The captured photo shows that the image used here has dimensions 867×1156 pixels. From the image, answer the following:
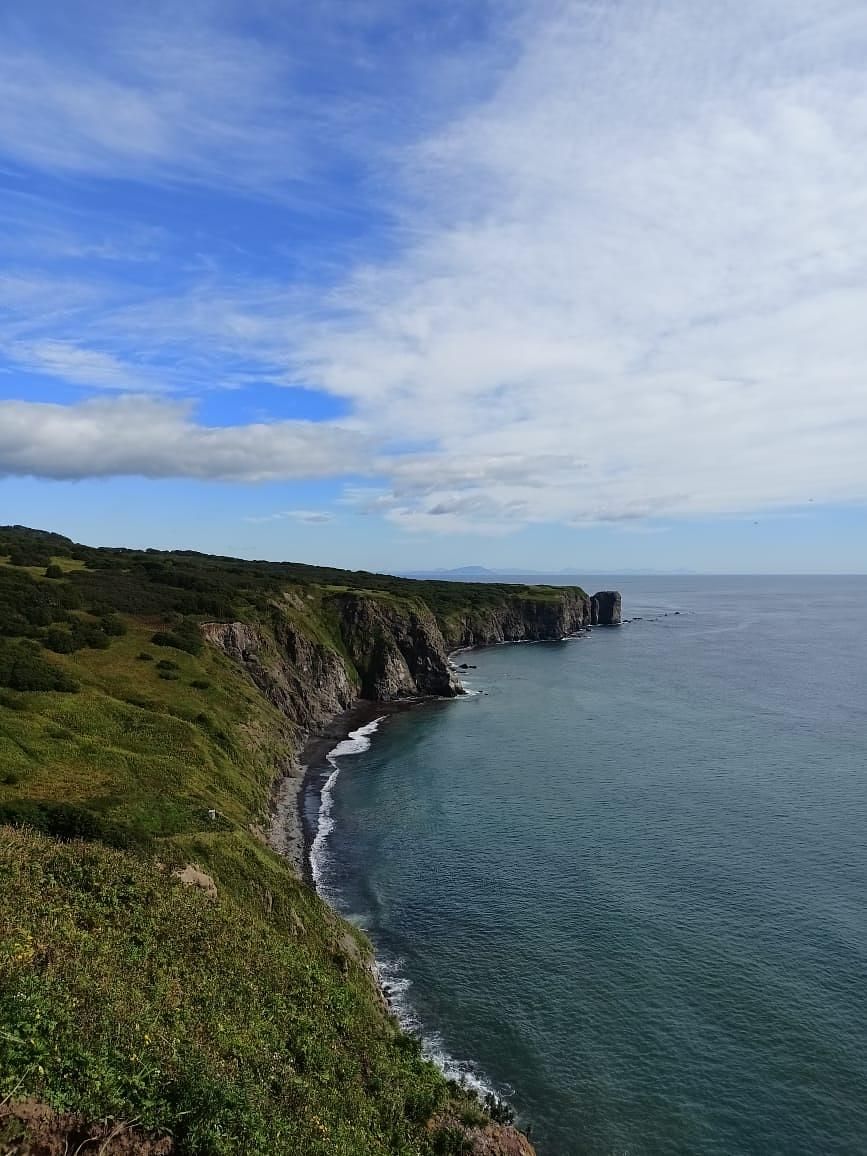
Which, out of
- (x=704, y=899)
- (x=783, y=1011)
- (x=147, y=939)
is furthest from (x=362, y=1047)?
(x=704, y=899)

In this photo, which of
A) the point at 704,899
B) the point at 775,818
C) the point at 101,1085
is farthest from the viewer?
the point at 775,818

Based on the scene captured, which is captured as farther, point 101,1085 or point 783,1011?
point 783,1011

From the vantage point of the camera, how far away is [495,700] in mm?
121812

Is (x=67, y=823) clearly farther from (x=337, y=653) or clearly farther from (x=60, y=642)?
(x=337, y=653)

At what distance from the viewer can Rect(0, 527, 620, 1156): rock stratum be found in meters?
18.1

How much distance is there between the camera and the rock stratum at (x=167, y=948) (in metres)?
18.1

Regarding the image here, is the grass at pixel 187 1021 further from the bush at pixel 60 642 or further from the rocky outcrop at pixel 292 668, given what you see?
the rocky outcrop at pixel 292 668

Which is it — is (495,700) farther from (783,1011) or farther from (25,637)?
(783,1011)

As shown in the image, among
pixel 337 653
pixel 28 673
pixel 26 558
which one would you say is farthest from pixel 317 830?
pixel 26 558

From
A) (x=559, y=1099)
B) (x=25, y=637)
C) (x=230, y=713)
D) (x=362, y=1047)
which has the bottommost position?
(x=559, y=1099)

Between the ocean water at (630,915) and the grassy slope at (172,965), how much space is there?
698 centimetres

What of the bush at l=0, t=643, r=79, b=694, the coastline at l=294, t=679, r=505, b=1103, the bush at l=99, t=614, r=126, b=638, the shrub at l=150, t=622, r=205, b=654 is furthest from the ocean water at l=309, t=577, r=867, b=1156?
the bush at l=99, t=614, r=126, b=638

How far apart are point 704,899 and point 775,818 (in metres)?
18.0

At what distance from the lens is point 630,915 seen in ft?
158
